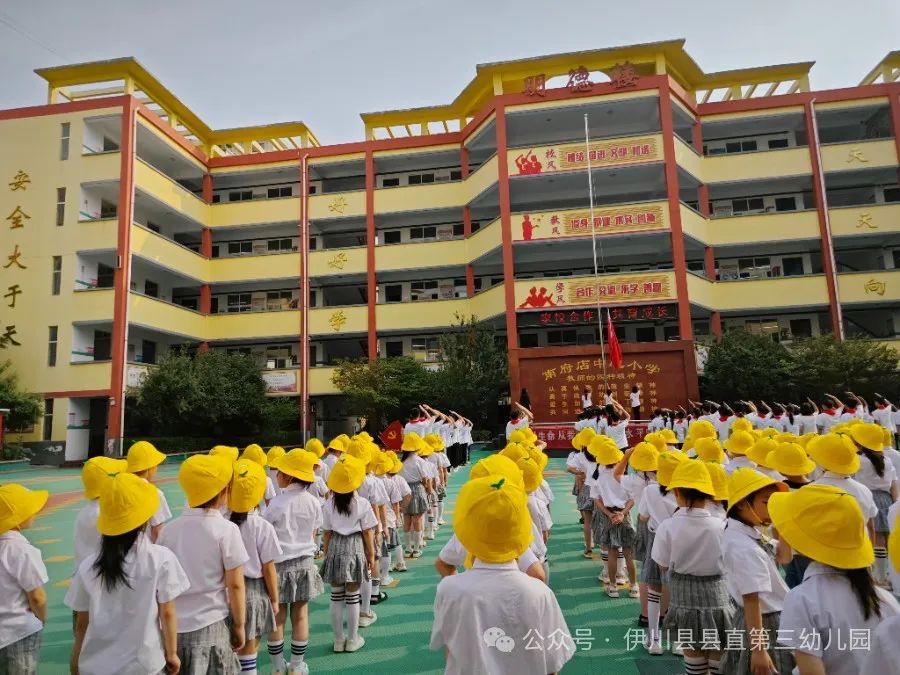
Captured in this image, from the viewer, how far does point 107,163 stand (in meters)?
22.0

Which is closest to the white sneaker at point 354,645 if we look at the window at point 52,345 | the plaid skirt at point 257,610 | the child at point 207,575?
the plaid skirt at point 257,610

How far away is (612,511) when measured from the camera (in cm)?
541

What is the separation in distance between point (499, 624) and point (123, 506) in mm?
1715

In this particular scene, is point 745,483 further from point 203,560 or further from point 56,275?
point 56,275

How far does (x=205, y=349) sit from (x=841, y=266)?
28134mm

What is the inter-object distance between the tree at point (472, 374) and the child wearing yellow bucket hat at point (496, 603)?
752 inches

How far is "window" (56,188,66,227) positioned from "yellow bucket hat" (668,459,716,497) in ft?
82.6

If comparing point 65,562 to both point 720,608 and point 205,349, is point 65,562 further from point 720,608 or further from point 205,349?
point 205,349

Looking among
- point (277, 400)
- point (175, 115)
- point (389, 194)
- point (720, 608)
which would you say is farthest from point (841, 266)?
point (175, 115)

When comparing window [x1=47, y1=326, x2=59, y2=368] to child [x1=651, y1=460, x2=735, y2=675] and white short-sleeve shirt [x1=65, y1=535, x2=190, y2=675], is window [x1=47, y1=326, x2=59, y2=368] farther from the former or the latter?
child [x1=651, y1=460, x2=735, y2=675]

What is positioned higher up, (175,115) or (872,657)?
(175,115)

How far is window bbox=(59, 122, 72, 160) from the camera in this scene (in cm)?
2234

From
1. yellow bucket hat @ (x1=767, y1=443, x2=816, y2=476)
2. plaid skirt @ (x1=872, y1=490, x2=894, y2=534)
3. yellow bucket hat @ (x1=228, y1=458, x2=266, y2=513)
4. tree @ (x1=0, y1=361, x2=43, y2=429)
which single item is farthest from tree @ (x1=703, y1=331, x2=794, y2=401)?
tree @ (x1=0, y1=361, x2=43, y2=429)

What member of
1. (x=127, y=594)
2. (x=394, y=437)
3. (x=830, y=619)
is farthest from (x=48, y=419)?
(x=830, y=619)
